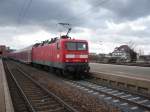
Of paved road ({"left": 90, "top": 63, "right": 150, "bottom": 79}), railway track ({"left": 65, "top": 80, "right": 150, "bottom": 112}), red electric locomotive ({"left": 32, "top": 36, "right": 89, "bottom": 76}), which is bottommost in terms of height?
railway track ({"left": 65, "top": 80, "right": 150, "bottom": 112})

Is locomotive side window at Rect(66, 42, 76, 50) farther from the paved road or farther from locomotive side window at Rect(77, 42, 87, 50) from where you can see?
the paved road

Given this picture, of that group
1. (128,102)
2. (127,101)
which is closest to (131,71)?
(127,101)

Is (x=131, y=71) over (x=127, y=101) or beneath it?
over

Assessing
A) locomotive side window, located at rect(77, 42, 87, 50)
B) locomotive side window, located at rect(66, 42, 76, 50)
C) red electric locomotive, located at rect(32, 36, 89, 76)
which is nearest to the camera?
red electric locomotive, located at rect(32, 36, 89, 76)

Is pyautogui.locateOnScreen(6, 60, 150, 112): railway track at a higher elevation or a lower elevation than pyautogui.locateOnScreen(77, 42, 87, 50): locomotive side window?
lower

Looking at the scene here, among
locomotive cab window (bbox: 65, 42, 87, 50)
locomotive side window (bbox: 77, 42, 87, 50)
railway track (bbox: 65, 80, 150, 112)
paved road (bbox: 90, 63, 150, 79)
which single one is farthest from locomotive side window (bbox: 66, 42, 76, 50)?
railway track (bbox: 65, 80, 150, 112)

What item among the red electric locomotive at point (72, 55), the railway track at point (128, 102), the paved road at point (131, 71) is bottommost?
the railway track at point (128, 102)

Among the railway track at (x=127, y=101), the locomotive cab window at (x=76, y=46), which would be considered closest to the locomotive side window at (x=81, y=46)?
the locomotive cab window at (x=76, y=46)

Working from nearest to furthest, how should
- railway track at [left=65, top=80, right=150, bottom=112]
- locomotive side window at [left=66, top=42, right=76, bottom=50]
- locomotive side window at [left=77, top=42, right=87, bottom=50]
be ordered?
railway track at [left=65, top=80, right=150, bottom=112], locomotive side window at [left=66, top=42, right=76, bottom=50], locomotive side window at [left=77, top=42, right=87, bottom=50]

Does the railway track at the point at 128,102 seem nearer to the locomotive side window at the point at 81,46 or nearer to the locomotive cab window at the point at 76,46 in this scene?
the locomotive cab window at the point at 76,46

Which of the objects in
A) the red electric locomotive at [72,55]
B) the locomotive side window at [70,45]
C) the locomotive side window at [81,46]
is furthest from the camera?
the locomotive side window at [81,46]

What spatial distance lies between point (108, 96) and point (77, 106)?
3090 millimetres

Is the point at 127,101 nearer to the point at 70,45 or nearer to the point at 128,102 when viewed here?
the point at 128,102

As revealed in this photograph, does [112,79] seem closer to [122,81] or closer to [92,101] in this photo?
[122,81]
